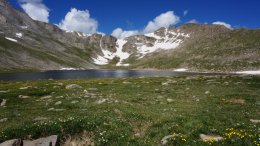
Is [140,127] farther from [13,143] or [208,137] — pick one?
[13,143]

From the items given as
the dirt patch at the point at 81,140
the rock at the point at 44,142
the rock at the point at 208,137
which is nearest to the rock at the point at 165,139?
the rock at the point at 208,137

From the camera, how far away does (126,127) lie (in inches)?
785

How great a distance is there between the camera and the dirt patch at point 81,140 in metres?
17.5

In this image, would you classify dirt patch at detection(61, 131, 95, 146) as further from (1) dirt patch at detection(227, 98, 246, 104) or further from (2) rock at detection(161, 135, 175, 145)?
(1) dirt patch at detection(227, 98, 246, 104)

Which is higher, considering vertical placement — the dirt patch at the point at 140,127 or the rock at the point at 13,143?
the rock at the point at 13,143

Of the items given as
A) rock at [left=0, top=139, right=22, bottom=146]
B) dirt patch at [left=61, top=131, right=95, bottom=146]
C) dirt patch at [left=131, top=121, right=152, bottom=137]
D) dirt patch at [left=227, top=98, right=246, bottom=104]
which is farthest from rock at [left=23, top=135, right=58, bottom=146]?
dirt patch at [left=227, top=98, right=246, bottom=104]

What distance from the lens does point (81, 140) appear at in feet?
59.2

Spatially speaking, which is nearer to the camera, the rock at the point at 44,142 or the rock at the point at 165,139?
the rock at the point at 44,142

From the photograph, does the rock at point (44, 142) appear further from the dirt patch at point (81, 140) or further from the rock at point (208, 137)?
the rock at point (208, 137)

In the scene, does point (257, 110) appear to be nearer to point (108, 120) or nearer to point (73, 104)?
point (108, 120)

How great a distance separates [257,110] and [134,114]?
13486mm

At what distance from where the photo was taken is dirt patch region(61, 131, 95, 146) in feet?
57.6

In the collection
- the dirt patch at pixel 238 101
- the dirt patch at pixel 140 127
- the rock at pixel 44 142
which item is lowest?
the dirt patch at pixel 238 101

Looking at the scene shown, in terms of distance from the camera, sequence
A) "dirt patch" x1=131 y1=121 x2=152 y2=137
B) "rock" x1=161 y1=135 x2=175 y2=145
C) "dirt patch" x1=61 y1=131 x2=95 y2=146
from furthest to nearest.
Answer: "dirt patch" x1=131 y1=121 x2=152 y2=137
"dirt patch" x1=61 y1=131 x2=95 y2=146
"rock" x1=161 y1=135 x2=175 y2=145
